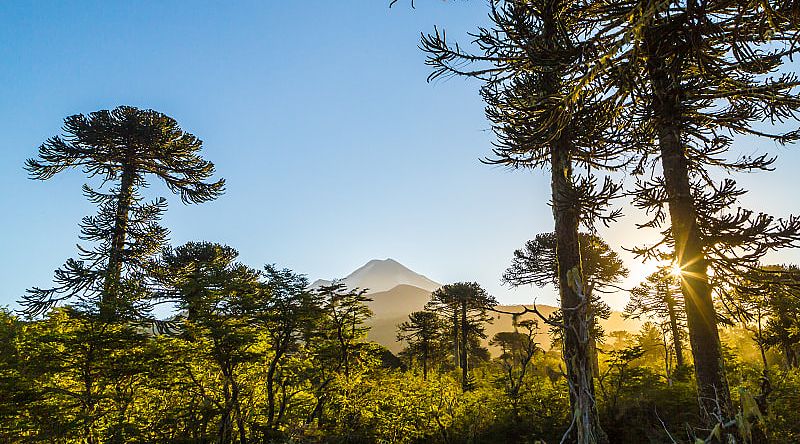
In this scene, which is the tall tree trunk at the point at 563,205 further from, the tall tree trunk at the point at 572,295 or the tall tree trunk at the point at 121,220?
the tall tree trunk at the point at 121,220

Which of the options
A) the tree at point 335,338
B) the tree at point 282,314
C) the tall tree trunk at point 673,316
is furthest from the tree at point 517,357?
the tall tree trunk at point 673,316

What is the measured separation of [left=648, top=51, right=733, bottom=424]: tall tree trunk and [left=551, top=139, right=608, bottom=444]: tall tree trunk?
1494mm

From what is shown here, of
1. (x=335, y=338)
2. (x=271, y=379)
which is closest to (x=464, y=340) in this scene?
(x=335, y=338)

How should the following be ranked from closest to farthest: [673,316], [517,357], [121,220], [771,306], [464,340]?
[121,220], [771,306], [673,316], [464,340], [517,357]

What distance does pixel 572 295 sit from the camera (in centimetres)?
724

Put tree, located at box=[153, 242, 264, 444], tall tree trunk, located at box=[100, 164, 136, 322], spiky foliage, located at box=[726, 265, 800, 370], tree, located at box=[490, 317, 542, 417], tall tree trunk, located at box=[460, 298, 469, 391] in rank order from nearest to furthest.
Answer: tree, located at box=[490, 317, 542, 417] → spiky foliage, located at box=[726, 265, 800, 370] → tree, located at box=[153, 242, 264, 444] → tall tree trunk, located at box=[100, 164, 136, 322] → tall tree trunk, located at box=[460, 298, 469, 391]

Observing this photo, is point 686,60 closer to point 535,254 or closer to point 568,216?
point 568,216

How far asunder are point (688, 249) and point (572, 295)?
2002 millimetres

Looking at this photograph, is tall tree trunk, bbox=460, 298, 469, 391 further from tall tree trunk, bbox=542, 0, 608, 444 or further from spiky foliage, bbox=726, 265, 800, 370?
tall tree trunk, bbox=542, 0, 608, 444

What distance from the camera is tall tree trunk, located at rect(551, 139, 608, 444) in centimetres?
181

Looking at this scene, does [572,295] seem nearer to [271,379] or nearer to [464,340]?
[271,379]

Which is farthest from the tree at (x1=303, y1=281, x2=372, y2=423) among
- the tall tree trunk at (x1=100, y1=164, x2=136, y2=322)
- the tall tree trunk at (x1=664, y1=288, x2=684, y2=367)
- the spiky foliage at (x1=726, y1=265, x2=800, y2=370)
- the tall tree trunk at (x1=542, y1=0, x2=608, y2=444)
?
the tall tree trunk at (x1=664, y1=288, x2=684, y2=367)

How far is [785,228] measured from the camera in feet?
18.9

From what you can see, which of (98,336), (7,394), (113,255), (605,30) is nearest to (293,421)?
(98,336)
